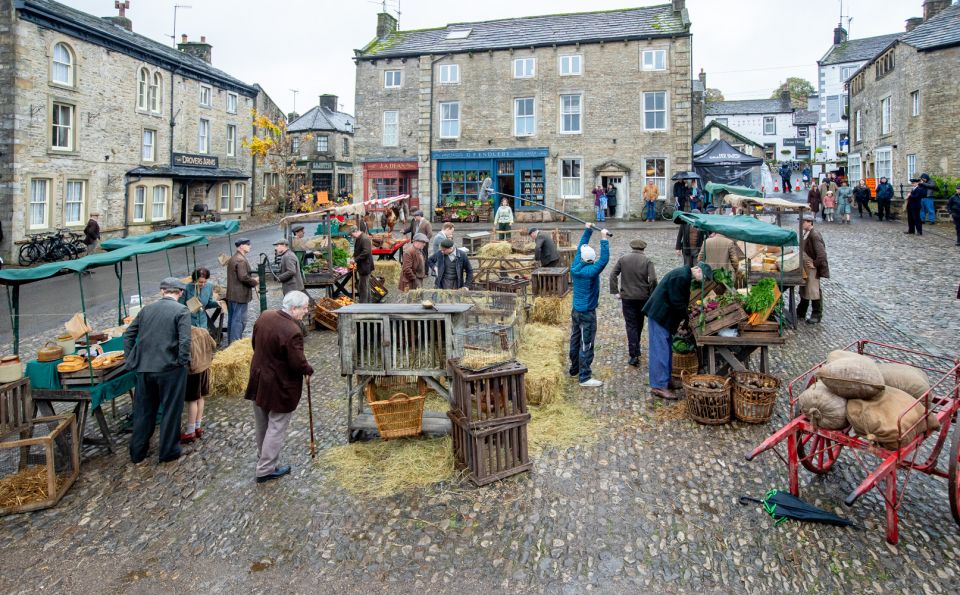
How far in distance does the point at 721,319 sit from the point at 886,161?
103 ft

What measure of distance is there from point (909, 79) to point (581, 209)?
1556 cm

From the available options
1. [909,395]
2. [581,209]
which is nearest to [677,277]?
[909,395]

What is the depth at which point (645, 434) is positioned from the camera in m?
7.32

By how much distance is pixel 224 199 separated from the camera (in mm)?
36281

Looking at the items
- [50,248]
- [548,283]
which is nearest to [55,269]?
[548,283]

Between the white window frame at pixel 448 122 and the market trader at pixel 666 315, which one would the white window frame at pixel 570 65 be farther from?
the market trader at pixel 666 315

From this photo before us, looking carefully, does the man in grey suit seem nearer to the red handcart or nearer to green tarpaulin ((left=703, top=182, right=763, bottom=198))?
the red handcart

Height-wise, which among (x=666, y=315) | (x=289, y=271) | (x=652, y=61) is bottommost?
(x=666, y=315)

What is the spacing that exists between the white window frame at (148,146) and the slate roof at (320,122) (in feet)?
70.5

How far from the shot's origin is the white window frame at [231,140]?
37.1m

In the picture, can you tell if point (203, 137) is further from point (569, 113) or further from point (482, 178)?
point (569, 113)

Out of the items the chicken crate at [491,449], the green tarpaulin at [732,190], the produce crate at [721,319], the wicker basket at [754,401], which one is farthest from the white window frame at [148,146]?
the wicker basket at [754,401]

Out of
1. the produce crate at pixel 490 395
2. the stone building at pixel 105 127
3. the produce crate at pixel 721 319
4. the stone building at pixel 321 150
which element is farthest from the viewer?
the stone building at pixel 321 150

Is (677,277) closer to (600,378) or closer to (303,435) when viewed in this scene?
(600,378)
